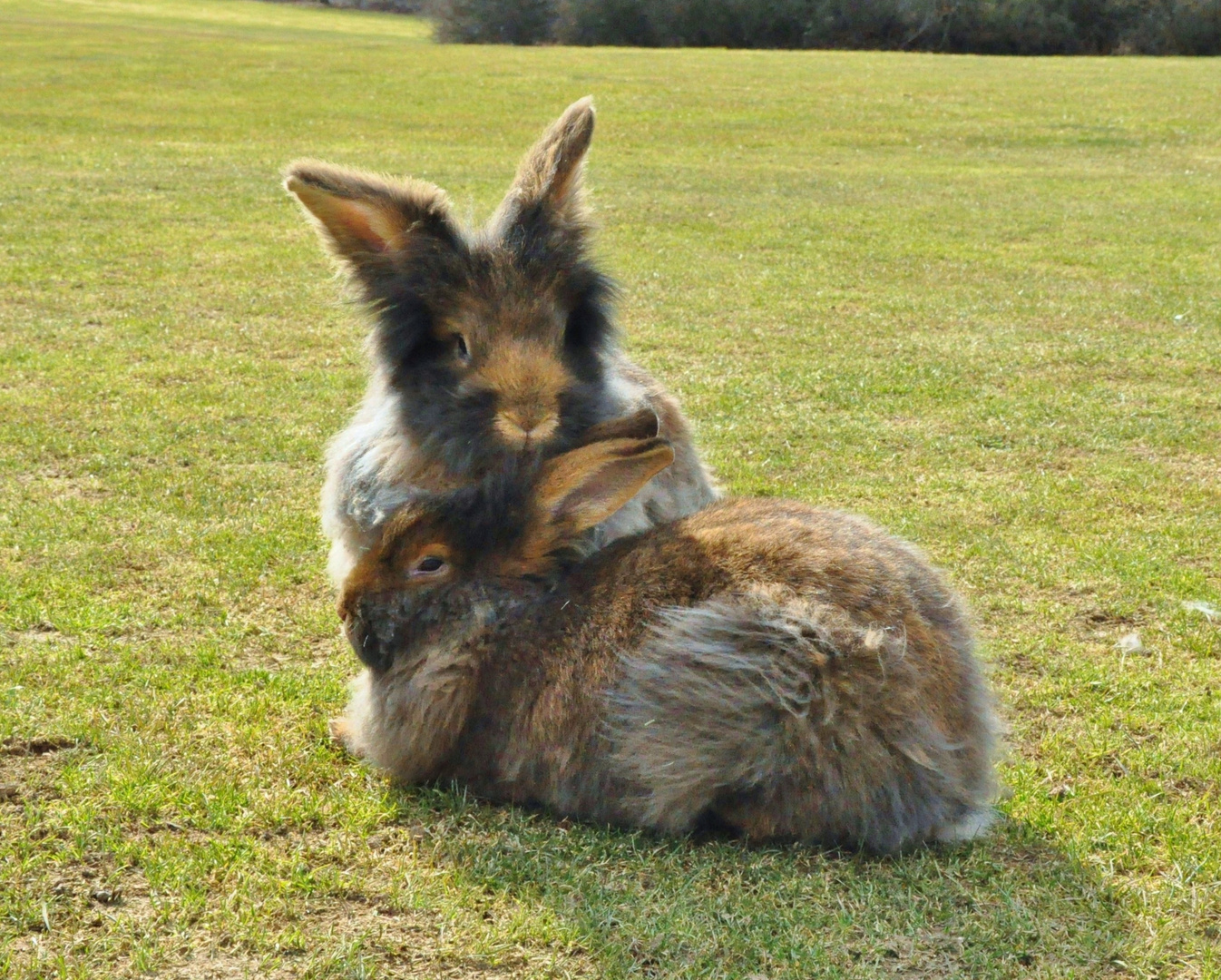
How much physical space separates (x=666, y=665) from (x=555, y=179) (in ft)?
6.36

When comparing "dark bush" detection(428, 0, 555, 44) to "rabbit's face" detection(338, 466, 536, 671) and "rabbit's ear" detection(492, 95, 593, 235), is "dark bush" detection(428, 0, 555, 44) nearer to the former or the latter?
"rabbit's ear" detection(492, 95, 593, 235)

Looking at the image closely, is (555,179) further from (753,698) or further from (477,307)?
(753,698)

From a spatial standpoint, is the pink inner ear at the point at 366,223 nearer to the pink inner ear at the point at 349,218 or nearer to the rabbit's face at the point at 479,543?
the pink inner ear at the point at 349,218

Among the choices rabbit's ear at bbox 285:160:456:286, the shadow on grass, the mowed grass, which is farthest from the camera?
rabbit's ear at bbox 285:160:456:286

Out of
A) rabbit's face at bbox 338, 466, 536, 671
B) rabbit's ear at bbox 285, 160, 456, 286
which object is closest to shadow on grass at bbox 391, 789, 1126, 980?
rabbit's face at bbox 338, 466, 536, 671

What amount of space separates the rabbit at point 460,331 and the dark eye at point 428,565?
26 cm

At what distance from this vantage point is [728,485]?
7297mm

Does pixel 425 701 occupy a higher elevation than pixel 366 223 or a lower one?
lower

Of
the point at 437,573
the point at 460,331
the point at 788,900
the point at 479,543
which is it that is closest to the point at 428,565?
the point at 437,573

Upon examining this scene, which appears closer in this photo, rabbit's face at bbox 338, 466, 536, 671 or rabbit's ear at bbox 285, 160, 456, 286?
rabbit's face at bbox 338, 466, 536, 671

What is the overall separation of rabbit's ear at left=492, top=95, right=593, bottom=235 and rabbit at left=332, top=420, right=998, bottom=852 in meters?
0.96

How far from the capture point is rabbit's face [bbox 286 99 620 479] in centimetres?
412

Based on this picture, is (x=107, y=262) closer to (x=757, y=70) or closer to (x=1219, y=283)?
(x=1219, y=283)

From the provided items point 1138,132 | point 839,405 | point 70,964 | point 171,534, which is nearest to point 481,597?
point 70,964
